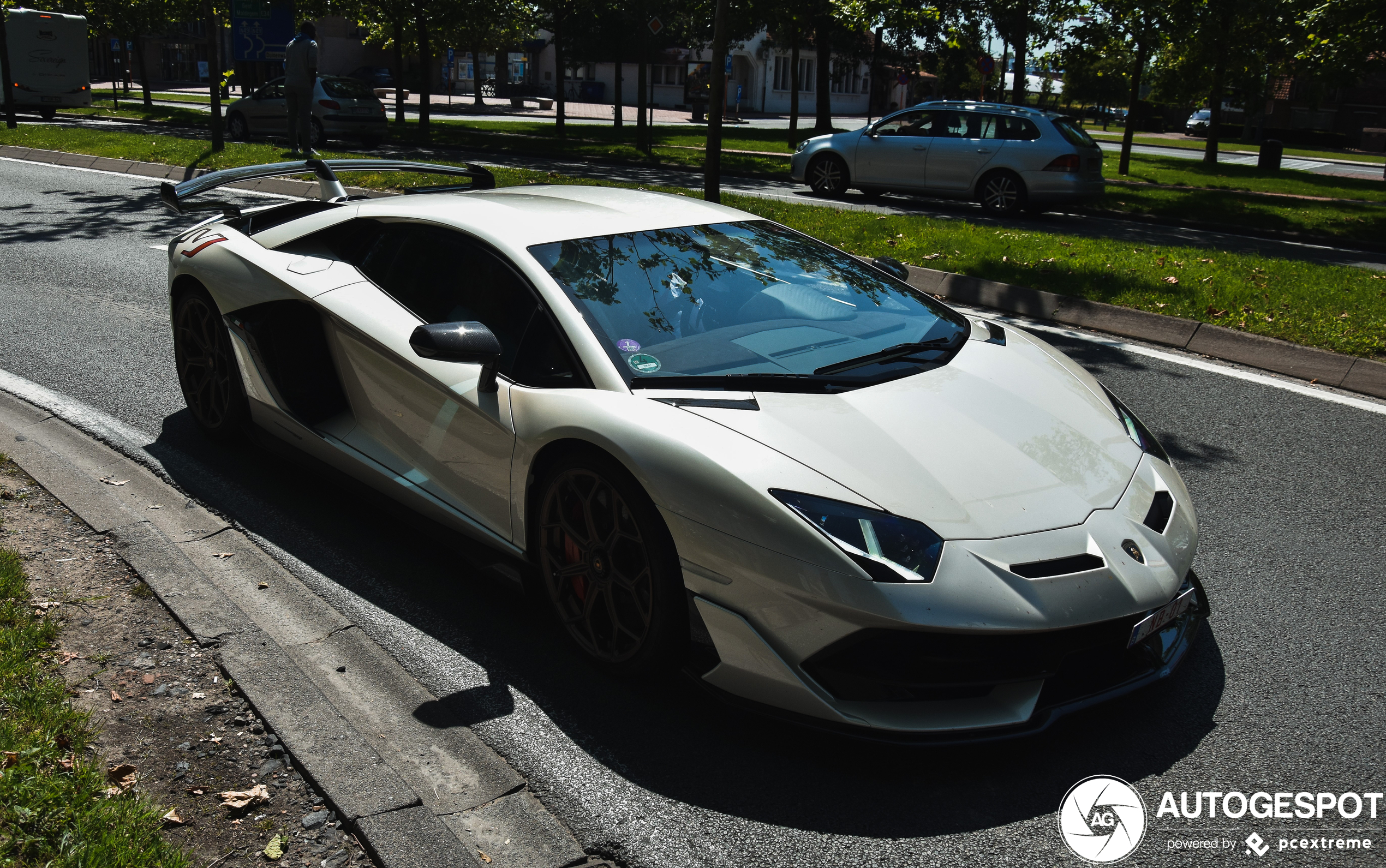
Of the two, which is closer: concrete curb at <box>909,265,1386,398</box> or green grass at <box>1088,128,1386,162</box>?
concrete curb at <box>909,265,1386,398</box>

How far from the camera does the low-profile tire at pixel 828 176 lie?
1686 cm

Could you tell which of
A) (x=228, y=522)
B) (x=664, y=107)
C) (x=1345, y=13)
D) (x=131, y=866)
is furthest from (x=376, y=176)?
(x=664, y=107)

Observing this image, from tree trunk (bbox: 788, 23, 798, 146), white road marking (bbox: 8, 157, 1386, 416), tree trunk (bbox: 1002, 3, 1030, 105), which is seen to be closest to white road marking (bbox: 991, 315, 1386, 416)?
white road marking (bbox: 8, 157, 1386, 416)

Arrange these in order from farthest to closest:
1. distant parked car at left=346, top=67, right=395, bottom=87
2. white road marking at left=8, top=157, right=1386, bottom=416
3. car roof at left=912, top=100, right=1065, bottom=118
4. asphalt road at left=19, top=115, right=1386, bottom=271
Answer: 1. distant parked car at left=346, top=67, right=395, bottom=87
2. car roof at left=912, top=100, right=1065, bottom=118
3. asphalt road at left=19, top=115, right=1386, bottom=271
4. white road marking at left=8, top=157, right=1386, bottom=416

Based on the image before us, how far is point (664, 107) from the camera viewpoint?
71750mm

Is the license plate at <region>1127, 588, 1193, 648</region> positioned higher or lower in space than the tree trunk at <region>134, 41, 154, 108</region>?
lower

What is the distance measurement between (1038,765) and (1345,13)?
1682 cm

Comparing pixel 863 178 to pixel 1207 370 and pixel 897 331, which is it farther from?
pixel 897 331

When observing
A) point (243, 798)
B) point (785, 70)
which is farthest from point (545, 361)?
point (785, 70)

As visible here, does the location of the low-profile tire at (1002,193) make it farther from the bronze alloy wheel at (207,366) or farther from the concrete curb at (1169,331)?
the bronze alloy wheel at (207,366)

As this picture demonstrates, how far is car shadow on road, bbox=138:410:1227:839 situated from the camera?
2.70 meters

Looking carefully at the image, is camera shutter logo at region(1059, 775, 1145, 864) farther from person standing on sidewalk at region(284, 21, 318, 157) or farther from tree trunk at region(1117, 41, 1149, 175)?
tree trunk at region(1117, 41, 1149, 175)

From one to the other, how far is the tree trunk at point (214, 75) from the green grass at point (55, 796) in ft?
49.1

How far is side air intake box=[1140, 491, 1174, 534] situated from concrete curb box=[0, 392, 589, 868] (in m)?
1.77
